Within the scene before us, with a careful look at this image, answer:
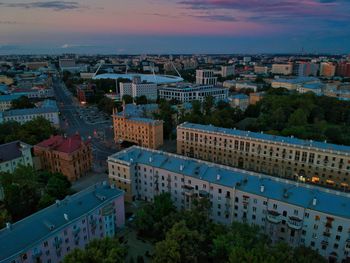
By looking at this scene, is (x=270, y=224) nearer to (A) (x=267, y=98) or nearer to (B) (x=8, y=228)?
(B) (x=8, y=228)

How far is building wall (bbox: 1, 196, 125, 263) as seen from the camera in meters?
33.8

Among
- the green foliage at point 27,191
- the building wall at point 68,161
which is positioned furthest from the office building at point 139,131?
the green foliage at point 27,191

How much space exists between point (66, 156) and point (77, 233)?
28992mm

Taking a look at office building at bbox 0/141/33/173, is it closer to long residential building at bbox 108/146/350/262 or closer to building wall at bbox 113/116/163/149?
long residential building at bbox 108/146/350/262

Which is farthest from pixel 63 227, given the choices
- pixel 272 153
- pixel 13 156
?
pixel 272 153

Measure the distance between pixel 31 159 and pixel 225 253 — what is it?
5415 centimetres

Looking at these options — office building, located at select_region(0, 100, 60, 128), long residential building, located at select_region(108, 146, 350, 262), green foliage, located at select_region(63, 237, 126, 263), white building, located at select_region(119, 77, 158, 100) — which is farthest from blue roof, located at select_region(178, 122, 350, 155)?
white building, located at select_region(119, 77, 158, 100)

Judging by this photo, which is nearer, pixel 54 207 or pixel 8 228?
pixel 8 228

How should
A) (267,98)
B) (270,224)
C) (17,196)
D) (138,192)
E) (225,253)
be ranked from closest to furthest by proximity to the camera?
(225,253) → (270,224) → (17,196) → (138,192) → (267,98)

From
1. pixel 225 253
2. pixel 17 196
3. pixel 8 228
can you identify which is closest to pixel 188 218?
pixel 225 253

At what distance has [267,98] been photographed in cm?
13250

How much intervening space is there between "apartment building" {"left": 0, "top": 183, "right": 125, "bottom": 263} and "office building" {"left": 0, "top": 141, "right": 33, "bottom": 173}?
27796mm

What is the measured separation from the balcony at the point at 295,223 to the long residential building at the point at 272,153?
30.4 meters

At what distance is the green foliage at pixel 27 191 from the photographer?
47562mm
